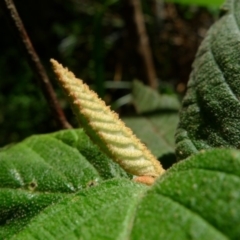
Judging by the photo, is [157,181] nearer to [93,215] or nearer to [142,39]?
[93,215]

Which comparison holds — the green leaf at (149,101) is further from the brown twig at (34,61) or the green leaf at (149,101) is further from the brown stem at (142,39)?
the brown twig at (34,61)

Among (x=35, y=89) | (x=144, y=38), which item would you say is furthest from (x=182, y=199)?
(x=35, y=89)

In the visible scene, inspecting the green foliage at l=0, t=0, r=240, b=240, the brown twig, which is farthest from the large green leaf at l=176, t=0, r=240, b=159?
the brown twig

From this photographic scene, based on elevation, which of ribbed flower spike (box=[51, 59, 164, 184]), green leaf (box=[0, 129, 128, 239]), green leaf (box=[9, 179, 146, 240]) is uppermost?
ribbed flower spike (box=[51, 59, 164, 184])

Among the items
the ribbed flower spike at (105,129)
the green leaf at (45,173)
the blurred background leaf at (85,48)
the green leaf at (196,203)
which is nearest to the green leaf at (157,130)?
the green leaf at (45,173)

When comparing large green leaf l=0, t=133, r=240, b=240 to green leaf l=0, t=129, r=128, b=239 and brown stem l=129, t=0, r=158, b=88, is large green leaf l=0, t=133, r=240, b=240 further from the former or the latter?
brown stem l=129, t=0, r=158, b=88

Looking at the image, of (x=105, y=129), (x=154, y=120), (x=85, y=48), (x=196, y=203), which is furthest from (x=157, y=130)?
(x=85, y=48)
